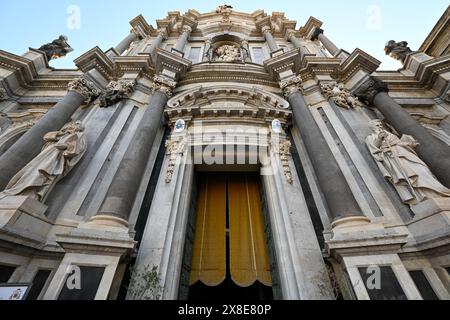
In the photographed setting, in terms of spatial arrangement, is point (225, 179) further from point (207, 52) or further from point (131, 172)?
point (207, 52)

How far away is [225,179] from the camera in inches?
320

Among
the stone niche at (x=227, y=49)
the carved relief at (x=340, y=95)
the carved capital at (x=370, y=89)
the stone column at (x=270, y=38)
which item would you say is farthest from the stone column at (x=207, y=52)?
the carved capital at (x=370, y=89)

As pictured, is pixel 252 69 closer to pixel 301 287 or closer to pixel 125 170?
pixel 125 170

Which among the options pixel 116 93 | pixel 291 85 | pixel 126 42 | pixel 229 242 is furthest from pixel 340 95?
pixel 126 42

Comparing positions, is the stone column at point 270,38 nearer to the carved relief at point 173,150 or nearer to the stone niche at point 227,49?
the stone niche at point 227,49

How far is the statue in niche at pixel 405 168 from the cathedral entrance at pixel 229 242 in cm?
362

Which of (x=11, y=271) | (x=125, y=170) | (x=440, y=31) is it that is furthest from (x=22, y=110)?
(x=440, y=31)

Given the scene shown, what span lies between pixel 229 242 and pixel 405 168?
4.91 m

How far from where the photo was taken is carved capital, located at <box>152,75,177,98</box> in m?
8.47

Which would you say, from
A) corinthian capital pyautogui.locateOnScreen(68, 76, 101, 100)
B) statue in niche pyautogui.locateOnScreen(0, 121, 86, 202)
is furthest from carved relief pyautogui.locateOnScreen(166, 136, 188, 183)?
corinthian capital pyautogui.locateOnScreen(68, 76, 101, 100)

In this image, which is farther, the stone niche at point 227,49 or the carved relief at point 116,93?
the stone niche at point 227,49

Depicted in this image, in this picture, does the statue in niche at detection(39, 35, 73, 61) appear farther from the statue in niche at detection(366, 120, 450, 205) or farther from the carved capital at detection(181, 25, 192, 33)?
the statue in niche at detection(366, 120, 450, 205)

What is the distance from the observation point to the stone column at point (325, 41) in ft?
40.8

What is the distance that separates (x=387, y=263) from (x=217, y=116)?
20.4 ft
